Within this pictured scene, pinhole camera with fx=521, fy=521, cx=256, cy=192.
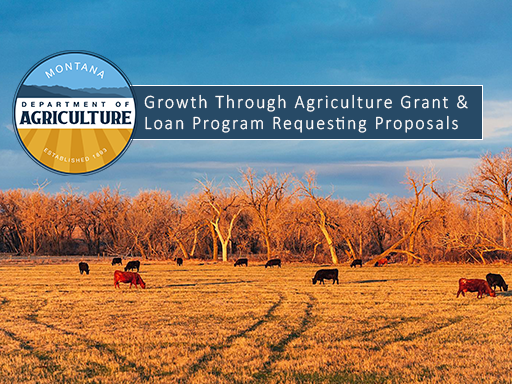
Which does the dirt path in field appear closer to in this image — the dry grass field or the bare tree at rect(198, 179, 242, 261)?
the dry grass field

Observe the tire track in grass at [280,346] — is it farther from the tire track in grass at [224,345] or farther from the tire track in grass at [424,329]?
the tire track in grass at [424,329]

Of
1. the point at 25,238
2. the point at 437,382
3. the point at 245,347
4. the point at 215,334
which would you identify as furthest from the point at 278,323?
the point at 25,238

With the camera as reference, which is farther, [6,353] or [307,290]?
[307,290]

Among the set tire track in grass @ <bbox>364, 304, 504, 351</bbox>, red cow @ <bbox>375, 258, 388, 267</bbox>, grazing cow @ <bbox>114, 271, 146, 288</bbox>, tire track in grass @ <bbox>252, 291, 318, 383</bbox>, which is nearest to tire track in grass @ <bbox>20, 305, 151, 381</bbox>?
tire track in grass @ <bbox>252, 291, 318, 383</bbox>

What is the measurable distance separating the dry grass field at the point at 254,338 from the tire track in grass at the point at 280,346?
3cm

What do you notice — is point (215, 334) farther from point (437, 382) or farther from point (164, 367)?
point (437, 382)

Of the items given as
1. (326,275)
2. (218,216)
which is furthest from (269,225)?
(326,275)

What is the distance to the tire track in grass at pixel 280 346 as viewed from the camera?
31.5ft

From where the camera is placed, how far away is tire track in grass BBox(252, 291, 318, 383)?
378 inches

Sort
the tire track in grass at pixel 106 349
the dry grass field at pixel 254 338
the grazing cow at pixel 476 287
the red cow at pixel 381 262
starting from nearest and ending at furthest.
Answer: the dry grass field at pixel 254 338, the tire track in grass at pixel 106 349, the grazing cow at pixel 476 287, the red cow at pixel 381 262

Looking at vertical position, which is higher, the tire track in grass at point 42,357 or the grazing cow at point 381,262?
the tire track in grass at point 42,357

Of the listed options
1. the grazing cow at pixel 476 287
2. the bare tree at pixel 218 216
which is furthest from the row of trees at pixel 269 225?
the grazing cow at pixel 476 287

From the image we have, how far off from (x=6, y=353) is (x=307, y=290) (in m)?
16.3

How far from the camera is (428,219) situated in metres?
55.7
